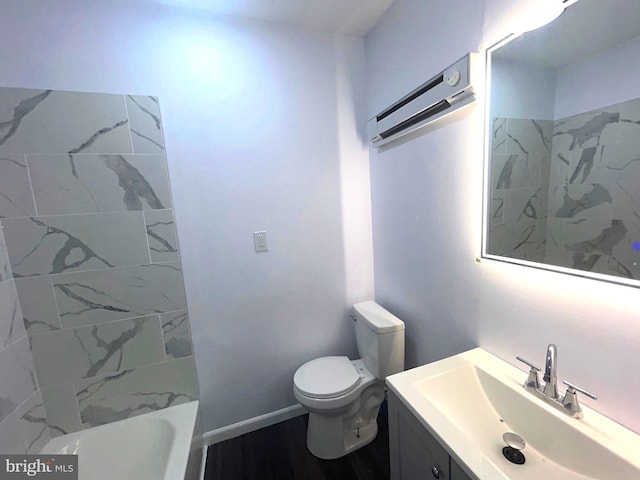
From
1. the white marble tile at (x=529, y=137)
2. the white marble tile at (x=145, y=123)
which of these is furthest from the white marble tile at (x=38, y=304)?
the white marble tile at (x=529, y=137)

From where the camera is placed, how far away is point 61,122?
1218 millimetres

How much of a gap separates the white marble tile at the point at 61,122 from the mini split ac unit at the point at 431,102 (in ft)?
4.45

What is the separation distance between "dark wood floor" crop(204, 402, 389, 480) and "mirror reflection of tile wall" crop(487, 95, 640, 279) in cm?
133

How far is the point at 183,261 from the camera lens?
4.79 ft

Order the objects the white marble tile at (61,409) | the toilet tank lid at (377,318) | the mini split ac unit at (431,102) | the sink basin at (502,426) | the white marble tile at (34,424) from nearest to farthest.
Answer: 1. the sink basin at (502,426)
2. the mini split ac unit at (431,102)
3. the white marble tile at (34,424)
4. the white marble tile at (61,409)
5. the toilet tank lid at (377,318)

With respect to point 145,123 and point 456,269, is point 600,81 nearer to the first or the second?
point 456,269

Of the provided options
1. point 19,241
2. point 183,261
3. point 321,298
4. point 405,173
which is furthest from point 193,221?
point 405,173

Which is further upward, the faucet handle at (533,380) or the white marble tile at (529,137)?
the white marble tile at (529,137)

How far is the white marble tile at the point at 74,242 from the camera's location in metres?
1.23

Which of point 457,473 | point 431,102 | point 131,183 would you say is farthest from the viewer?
point 131,183

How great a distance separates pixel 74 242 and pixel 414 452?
174cm

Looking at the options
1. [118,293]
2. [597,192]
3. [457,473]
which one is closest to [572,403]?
[457,473]

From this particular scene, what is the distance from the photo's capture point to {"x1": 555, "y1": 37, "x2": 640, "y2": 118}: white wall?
0.64 m

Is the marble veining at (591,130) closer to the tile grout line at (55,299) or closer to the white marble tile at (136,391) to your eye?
the white marble tile at (136,391)
